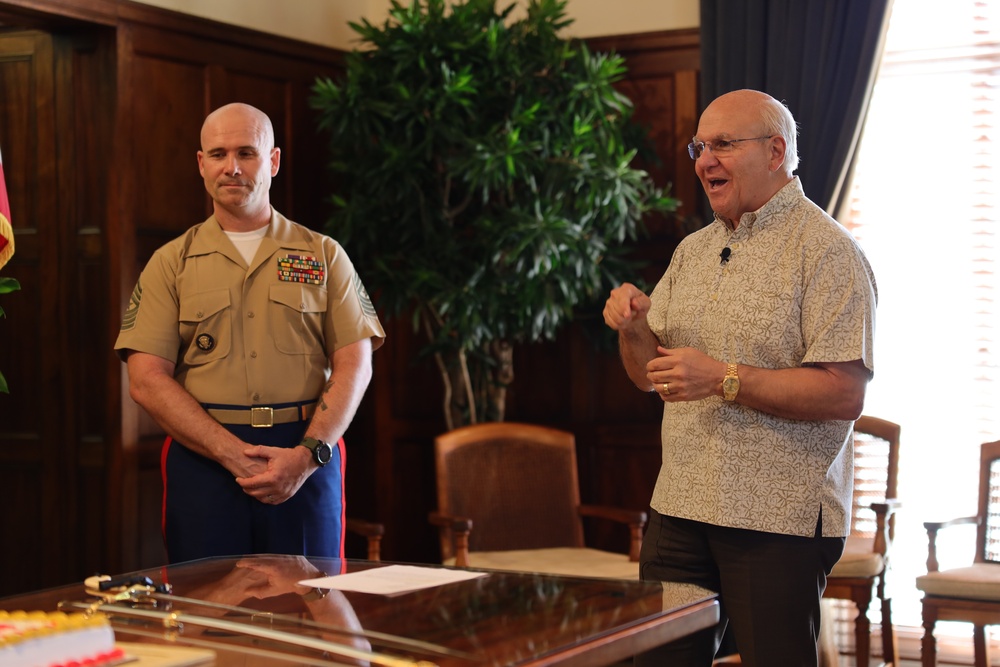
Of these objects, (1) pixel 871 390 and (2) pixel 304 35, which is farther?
(2) pixel 304 35

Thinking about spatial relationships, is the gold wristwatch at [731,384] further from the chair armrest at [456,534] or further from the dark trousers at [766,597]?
the chair armrest at [456,534]

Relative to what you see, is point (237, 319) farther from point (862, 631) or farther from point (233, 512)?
point (862, 631)

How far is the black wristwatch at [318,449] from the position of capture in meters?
3.08

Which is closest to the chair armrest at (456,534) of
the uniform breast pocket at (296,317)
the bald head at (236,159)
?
the uniform breast pocket at (296,317)

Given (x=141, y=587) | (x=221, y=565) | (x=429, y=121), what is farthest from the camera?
(x=429, y=121)

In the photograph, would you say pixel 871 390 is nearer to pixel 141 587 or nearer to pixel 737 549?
pixel 737 549

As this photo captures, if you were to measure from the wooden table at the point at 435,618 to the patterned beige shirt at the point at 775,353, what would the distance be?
0.50 metres

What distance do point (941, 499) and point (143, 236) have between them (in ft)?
10.2

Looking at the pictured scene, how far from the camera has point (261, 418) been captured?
10.3ft

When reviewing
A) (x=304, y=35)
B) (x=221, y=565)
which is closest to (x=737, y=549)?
(x=221, y=565)

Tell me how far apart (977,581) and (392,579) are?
2367mm

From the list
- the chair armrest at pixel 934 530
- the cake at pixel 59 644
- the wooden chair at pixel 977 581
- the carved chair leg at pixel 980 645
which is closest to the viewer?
the cake at pixel 59 644

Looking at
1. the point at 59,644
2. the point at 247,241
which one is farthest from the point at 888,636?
the point at 59,644

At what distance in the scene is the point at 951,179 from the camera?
450 centimetres
